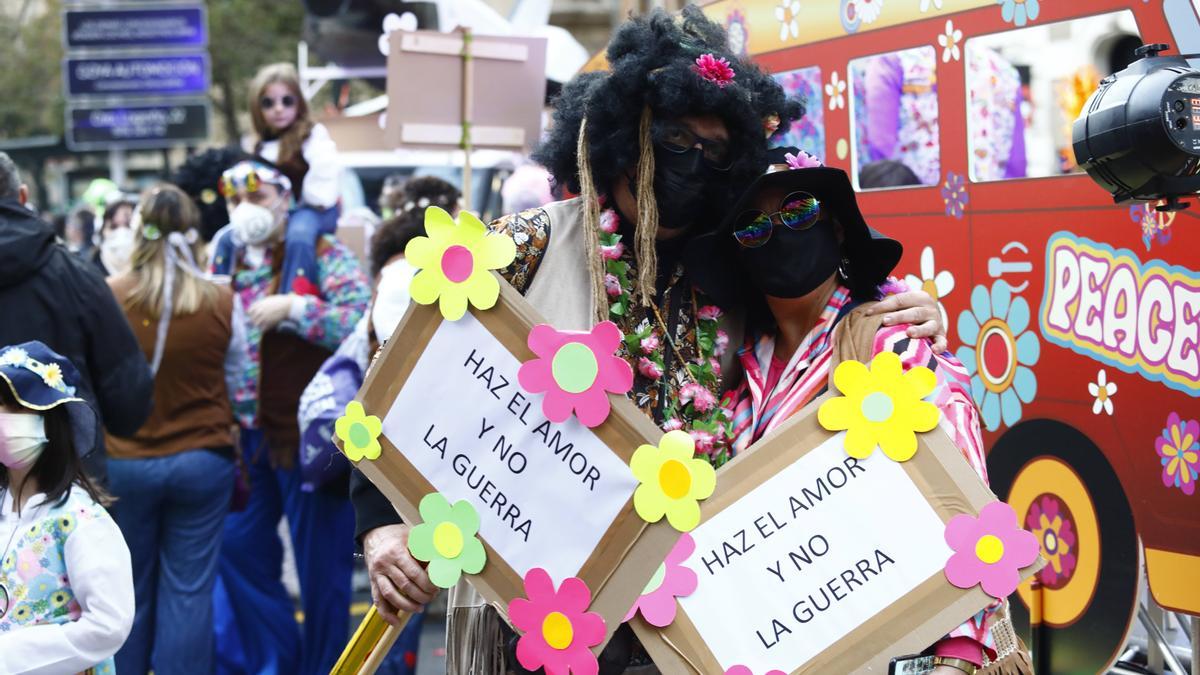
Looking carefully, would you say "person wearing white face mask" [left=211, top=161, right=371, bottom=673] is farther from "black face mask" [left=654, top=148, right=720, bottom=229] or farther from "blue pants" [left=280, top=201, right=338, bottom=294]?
"black face mask" [left=654, top=148, right=720, bottom=229]

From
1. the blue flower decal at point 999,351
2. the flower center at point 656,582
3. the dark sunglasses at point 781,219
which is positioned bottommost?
the blue flower decal at point 999,351

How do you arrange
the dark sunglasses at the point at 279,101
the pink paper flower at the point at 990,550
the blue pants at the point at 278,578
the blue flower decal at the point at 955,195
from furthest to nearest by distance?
the dark sunglasses at the point at 279,101 < the blue pants at the point at 278,578 < the blue flower decal at the point at 955,195 < the pink paper flower at the point at 990,550

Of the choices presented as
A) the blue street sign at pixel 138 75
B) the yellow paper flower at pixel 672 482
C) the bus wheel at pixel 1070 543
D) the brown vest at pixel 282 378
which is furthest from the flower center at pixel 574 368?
the blue street sign at pixel 138 75

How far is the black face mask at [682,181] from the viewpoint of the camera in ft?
8.05

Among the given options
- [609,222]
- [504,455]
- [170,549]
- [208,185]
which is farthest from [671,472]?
[208,185]

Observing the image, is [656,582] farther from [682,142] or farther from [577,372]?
[682,142]

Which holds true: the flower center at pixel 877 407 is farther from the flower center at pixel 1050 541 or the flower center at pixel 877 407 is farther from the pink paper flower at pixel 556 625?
the flower center at pixel 1050 541

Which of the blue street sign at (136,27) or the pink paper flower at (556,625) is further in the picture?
the blue street sign at (136,27)

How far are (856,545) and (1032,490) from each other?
2.66 metres

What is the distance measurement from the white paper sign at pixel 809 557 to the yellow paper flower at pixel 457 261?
1.72 ft

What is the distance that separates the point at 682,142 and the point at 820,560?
81 centimetres

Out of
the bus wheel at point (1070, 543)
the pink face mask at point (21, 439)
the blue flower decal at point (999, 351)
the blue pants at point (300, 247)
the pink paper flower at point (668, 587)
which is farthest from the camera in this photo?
the blue pants at point (300, 247)

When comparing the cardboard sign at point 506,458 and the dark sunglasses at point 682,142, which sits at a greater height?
the dark sunglasses at point 682,142

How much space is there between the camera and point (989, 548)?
2021 mm
